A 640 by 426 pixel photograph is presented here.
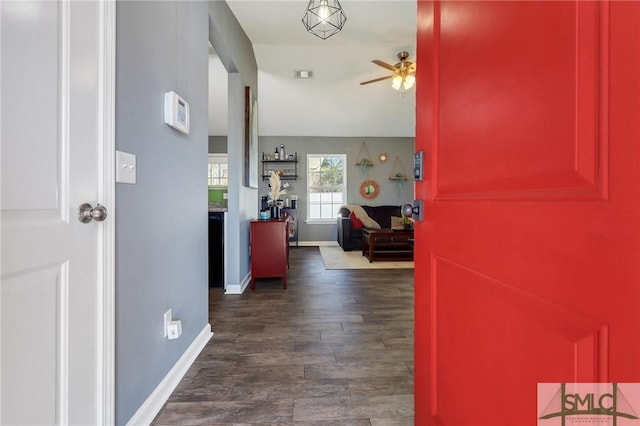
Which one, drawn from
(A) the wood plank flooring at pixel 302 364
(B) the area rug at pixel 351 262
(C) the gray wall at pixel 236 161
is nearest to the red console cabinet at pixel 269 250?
(C) the gray wall at pixel 236 161

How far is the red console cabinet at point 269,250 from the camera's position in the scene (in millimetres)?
3285

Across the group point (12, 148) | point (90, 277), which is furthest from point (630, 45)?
point (90, 277)

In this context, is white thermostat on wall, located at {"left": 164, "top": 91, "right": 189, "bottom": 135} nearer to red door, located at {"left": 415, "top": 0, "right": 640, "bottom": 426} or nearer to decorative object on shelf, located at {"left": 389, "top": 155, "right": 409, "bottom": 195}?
red door, located at {"left": 415, "top": 0, "right": 640, "bottom": 426}

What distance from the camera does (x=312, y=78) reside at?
502 centimetres

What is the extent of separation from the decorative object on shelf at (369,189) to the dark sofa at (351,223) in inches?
17.0

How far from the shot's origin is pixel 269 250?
333 cm

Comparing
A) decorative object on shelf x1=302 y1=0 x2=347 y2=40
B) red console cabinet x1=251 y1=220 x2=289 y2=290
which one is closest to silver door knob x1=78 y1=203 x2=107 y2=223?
decorative object on shelf x1=302 y1=0 x2=347 y2=40

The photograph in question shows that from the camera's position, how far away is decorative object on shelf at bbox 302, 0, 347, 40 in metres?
2.41

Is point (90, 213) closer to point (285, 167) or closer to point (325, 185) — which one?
point (285, 167)

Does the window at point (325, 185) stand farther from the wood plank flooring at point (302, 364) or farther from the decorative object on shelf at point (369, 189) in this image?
the wood plank flooring at point (302, 364)

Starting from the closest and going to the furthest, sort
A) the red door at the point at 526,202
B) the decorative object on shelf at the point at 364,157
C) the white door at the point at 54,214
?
the red door at the point at 526,202 → the white door at the point at 54,214 → the decorative object on shelf at the point at 364,157

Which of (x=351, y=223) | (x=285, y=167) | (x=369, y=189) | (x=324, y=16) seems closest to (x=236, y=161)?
(x=324, y=16)

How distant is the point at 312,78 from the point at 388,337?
438 cm

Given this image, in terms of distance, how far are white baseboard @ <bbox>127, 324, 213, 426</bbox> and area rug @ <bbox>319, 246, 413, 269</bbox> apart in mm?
2741
